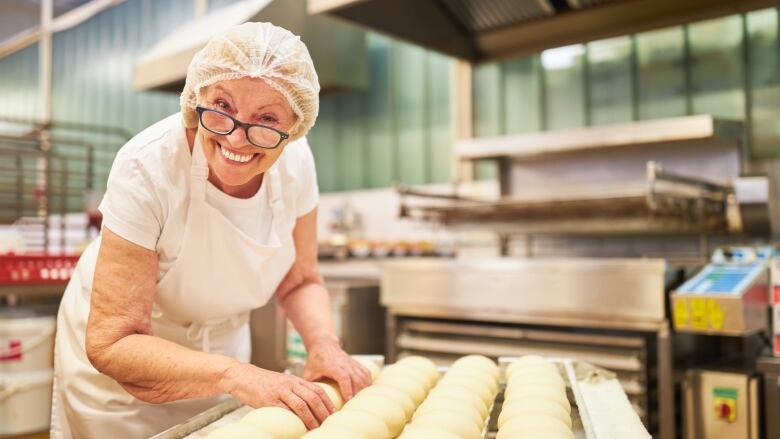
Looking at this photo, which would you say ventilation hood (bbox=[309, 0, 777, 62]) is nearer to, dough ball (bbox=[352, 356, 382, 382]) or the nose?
dough ball (bbox=[352, 356, 382, 382])

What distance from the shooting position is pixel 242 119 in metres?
1.03

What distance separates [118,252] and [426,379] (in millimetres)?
661

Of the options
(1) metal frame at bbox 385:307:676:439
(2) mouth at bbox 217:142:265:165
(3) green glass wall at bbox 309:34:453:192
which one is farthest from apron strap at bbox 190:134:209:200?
(3) green glass wall at bbox 309:34:453:192

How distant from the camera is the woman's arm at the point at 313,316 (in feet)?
4.20

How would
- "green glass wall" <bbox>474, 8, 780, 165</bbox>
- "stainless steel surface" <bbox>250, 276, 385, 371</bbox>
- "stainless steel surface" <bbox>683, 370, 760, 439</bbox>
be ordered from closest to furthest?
"stainless steel surface" <bbox>683, 370, 760, 439</bbox>
"green glass wall" <bbox>474, 8, 780, 165</bbox>
"stainless steel surface" <bbox>250, 276, 385, 371</bbox>

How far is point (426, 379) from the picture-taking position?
1372mm

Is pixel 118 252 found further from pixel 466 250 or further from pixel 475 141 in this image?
pixel 466 250

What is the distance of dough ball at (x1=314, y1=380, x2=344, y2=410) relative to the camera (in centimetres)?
119

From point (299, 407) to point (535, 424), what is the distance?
363mm

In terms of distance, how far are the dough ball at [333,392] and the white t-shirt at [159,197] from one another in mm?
335

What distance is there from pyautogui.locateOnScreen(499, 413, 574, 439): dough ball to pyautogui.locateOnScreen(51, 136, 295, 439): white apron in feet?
1.93

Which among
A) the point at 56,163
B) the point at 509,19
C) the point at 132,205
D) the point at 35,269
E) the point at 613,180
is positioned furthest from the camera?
the point at 56,163

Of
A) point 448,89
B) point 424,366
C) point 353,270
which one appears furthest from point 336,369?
point 448,89

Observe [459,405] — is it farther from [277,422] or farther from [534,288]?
[534,288]
